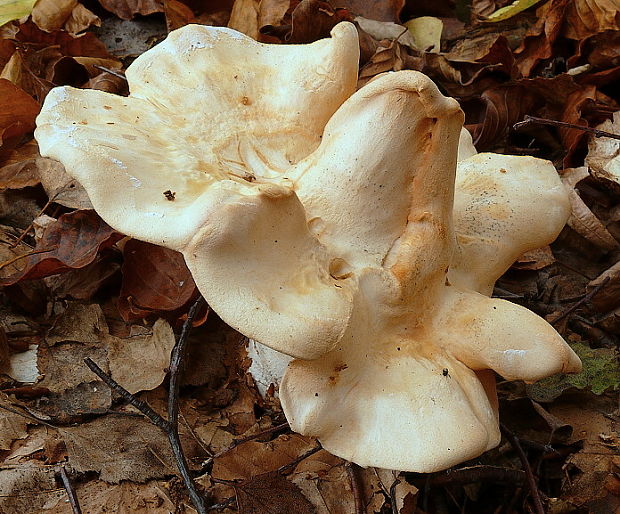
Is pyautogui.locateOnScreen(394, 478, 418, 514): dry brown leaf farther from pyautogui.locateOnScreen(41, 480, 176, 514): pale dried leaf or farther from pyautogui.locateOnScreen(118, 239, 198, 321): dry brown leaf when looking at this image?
pyautogui.locateOnScreen(118, 239, 198, 321): dry brown leaf

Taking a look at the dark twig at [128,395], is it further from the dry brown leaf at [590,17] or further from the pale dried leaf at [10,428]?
the dry brown leaf at [590,17]

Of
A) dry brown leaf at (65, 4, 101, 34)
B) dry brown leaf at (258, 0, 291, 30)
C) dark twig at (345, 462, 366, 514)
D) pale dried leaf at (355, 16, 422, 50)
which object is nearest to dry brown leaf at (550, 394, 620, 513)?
dark twig at (345, 462, 366, 514)

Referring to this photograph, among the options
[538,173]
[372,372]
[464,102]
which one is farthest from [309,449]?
[464,102]

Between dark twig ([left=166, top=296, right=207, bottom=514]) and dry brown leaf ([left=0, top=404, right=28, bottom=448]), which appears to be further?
dry brown leaf ([left=0, top=404, right=28, bottom=448])

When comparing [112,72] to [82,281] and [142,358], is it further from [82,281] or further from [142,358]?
[142,358]

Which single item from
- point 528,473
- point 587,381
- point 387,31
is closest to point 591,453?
point 587,381

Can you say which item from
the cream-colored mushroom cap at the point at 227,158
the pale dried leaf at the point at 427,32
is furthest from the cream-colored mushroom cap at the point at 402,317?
the pale dried leaf at the point at 427,32

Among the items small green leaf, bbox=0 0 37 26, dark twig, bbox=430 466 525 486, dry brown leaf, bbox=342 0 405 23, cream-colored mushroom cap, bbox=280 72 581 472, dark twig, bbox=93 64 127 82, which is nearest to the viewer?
cream-colored mushroom cap, bbox=280 72 581 472
